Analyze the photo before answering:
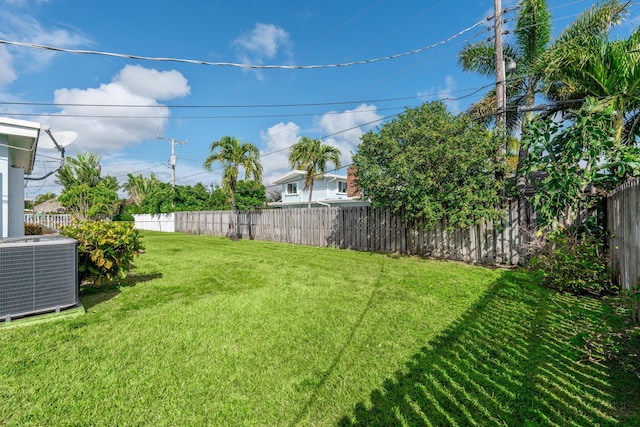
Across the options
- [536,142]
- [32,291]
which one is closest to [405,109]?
[536,142]

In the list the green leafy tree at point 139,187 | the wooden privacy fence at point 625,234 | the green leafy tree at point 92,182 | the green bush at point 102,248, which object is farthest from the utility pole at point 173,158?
the wooden privacy fence at point 625,234

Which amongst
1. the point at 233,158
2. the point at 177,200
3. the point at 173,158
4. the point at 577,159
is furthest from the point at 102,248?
the point at 173,158

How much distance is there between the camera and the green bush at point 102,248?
4.45 meters

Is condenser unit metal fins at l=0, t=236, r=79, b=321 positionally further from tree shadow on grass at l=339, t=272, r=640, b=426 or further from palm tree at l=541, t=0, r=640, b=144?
palm tree at l=541, t=0, r=640, b=144

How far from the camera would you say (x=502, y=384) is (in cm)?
230

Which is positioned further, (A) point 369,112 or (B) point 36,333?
(A) point 369,112

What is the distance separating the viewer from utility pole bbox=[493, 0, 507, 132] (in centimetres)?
769

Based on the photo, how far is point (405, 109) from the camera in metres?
8.37

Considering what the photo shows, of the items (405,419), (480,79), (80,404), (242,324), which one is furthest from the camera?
(480,79)

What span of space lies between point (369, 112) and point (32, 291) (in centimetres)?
1231

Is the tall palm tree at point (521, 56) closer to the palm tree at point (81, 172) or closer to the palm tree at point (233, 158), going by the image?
the palm tree at point (233, 158)

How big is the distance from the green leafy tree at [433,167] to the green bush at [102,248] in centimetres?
587

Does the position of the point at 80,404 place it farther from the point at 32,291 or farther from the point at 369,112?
the point at 369,112

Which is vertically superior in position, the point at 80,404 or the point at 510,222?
the point at 510,222
